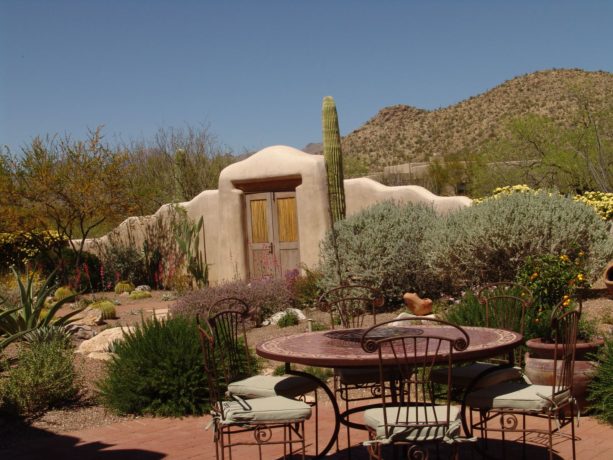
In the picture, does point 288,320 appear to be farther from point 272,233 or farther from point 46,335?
point 272,233

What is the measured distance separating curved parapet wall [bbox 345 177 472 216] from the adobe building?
0.02m

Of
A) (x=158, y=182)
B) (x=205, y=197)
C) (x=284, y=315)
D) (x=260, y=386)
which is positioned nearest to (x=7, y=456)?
(x=260, y=386)

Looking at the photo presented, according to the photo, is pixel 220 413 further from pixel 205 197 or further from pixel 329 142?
pixel 205 197

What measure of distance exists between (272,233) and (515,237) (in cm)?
623

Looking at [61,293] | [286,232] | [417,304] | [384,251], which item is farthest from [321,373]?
[61,293]

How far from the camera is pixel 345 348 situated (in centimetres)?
464

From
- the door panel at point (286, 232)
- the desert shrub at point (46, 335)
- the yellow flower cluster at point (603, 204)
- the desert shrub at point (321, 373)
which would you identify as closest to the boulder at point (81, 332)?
the desert shrub at point (46, 335)

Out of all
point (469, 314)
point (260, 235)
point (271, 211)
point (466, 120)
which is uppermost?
point (466, 120)

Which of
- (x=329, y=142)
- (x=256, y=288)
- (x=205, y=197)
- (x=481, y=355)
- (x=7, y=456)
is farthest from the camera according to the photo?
(x=205, y=197)

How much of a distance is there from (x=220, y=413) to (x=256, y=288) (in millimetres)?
7378

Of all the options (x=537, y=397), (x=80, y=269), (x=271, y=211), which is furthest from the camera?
(x=80, y=269)

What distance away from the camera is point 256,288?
1191cm

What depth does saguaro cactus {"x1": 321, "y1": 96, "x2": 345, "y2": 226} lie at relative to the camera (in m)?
13.8

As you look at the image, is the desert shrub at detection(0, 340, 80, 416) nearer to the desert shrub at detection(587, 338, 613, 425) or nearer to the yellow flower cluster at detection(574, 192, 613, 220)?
the desert shrub at detection(587, 338, 613, 425)
